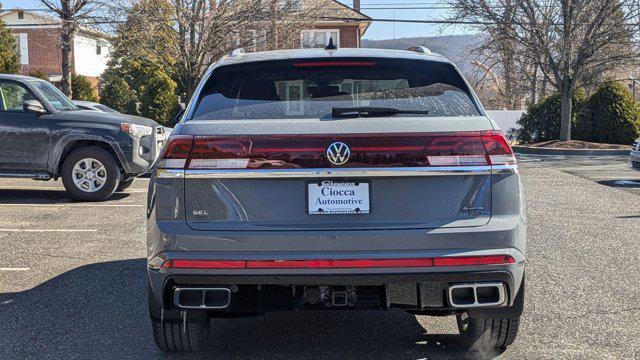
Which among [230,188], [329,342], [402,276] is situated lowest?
[329,342]

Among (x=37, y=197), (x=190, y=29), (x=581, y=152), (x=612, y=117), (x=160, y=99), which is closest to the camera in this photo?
(x=37, y=197)

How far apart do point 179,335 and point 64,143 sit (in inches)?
285

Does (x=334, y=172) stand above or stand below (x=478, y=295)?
above

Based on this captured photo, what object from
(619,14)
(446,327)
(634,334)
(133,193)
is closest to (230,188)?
(446,327)

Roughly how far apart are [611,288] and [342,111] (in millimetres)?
3401

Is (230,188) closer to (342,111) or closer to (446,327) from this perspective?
(342,111)

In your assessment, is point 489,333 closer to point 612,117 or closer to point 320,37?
point 612,117

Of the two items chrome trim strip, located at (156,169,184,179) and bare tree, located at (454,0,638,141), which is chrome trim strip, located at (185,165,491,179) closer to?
chrome trim strip, located at (156,169,184,179)

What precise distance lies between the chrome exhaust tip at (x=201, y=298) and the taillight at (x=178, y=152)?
2.07ft

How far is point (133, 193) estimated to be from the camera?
11.5m

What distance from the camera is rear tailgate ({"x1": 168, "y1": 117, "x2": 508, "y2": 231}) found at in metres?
3.46

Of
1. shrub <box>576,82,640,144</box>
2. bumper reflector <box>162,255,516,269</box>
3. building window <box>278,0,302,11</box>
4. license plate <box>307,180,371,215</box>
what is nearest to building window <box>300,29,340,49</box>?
building window <box>278,0,302,11</box>

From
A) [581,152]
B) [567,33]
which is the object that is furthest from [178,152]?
[567,33]

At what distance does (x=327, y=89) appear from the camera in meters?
3.92
